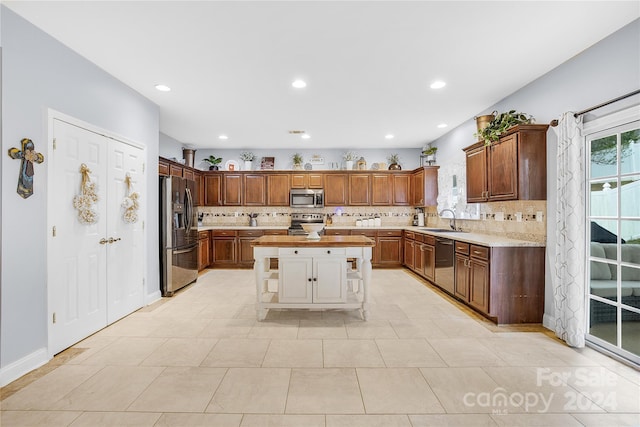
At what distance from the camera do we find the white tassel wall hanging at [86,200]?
9.73 feet

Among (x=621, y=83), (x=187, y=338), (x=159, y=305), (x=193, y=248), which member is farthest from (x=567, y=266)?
(x=193, y=248)

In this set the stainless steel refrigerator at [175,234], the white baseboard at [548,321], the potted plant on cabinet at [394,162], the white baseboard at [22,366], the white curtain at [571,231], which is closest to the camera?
the white baseboard at [22,366]

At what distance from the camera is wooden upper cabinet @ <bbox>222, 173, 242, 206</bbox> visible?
7.11 meters

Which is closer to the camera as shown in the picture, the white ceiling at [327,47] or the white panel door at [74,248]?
the white ceiling at [327,47]

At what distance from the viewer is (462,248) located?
13.4 feet

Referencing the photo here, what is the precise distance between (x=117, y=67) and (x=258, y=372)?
10.8 feet

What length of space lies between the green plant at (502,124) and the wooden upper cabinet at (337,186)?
11.4ft

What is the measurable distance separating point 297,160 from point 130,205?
404 centimetres

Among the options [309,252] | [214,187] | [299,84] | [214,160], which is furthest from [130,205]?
[214,160]

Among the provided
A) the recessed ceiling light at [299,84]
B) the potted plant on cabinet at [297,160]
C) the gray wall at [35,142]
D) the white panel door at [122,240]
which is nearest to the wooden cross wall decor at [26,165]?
the gray wall at [35,142]

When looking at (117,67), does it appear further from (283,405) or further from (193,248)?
(283,405)

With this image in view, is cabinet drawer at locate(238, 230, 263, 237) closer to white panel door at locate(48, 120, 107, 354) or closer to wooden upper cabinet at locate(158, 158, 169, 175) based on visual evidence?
wooden upper cabinet at locate(158, 158, 169, 175)

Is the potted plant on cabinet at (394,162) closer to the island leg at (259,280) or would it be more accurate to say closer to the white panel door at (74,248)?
the island leg at (259,280)

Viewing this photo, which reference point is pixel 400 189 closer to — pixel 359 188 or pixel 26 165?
pixel 359 188
